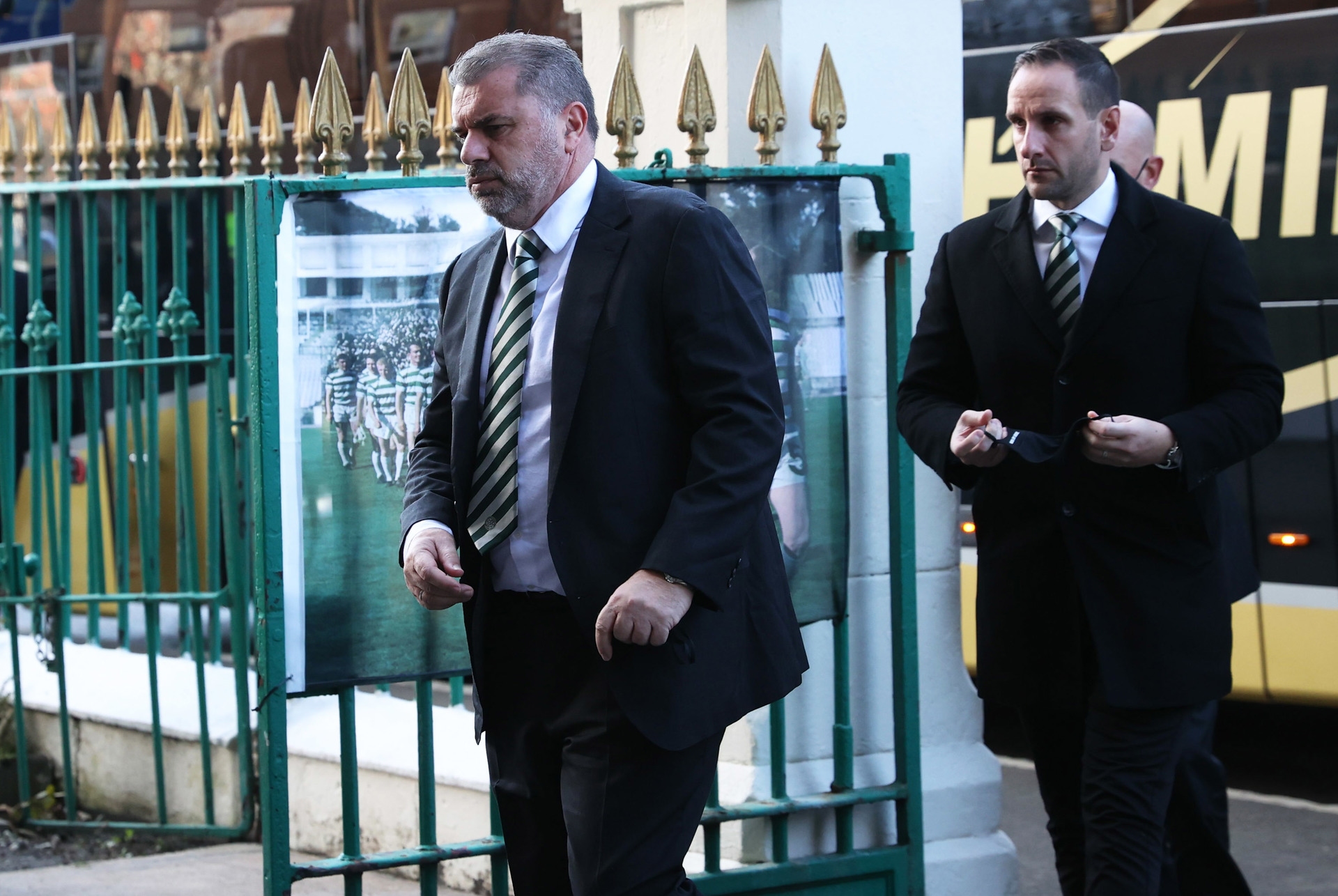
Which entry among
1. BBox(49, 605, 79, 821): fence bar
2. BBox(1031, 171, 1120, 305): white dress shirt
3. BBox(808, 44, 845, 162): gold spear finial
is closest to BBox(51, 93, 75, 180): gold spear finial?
BBox(49, 605, 79, 821): fence bar

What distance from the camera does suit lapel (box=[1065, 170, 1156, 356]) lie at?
3129 millimetres

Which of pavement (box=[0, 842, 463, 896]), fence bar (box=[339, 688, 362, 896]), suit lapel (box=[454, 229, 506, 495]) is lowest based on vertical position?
pavement (box=[0, 842, 463, 896])

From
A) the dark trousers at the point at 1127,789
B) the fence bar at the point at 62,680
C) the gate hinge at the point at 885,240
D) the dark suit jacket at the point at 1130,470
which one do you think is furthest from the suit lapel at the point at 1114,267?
the fence bar at the point at 62,680

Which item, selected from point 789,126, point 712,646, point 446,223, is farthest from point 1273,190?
point 712,646

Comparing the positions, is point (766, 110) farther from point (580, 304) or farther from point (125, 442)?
point (125, 442)

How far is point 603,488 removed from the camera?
257cm

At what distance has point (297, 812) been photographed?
4.98 m

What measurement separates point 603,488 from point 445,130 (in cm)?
137

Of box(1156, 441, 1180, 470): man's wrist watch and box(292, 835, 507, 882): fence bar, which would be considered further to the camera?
box(292, 835, 507, 882): fence bar

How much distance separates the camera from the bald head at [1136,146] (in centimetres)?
389

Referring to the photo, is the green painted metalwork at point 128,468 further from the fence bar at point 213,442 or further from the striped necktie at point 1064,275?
the striped necktie at point 1064,275

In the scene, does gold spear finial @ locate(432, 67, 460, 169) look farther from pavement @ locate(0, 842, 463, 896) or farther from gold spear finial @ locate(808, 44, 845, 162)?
pavement @ locate(0, 842, 463, 896)

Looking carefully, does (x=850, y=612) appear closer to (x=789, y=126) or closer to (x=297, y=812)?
(x=789, y=126)

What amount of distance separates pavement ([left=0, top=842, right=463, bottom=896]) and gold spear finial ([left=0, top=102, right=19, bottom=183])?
2.02 metres
